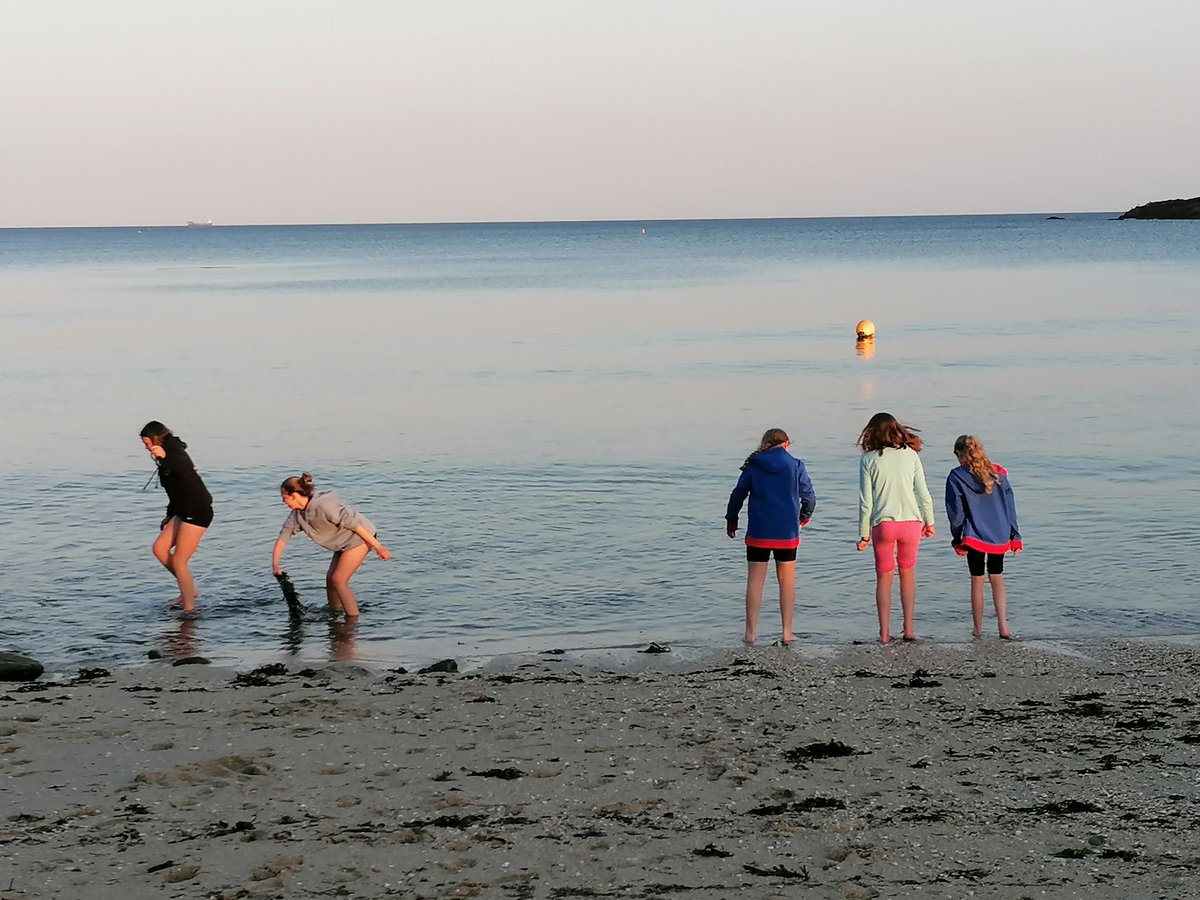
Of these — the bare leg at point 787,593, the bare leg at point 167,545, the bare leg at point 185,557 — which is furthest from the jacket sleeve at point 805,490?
the bare leg at point 167,545

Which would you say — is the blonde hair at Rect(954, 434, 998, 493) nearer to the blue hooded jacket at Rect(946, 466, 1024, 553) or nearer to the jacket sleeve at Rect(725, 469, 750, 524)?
the blue hooded jacket at Rect(946, 466, 1024, 553)

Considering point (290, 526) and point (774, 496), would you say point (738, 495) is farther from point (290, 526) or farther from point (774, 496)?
point (290, 526)

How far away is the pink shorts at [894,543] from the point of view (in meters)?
10.7

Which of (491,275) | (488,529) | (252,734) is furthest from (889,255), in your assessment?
(252,734)

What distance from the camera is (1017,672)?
9.63 metres

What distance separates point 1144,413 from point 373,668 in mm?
16937

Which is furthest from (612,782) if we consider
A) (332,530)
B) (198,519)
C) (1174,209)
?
(1174,209)

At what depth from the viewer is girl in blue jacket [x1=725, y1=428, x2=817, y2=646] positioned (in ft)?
35.1

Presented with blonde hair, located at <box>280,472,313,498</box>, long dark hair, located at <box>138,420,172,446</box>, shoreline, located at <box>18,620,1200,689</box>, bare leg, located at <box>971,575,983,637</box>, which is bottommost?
shoreline, located at <box>18,620,1200,689</box>

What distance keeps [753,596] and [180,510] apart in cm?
490

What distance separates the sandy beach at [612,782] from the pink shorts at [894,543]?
3.01ft

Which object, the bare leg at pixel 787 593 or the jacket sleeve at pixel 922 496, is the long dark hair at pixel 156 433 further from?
the jacket sleeve at pixel 922 496

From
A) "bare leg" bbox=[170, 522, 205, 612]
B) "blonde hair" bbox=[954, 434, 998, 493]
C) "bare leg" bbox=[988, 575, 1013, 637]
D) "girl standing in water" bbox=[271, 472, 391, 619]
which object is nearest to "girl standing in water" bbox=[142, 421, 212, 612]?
"bare leg" bbox=[170, 522, 205, 612]

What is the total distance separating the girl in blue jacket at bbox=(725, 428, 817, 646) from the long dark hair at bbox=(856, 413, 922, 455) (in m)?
0.52
